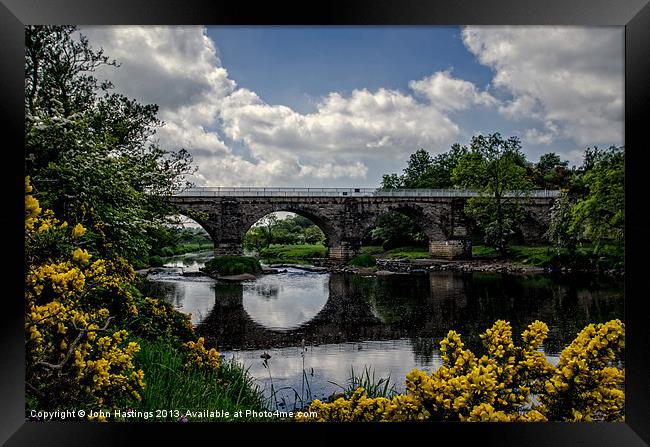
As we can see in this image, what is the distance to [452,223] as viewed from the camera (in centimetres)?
1889

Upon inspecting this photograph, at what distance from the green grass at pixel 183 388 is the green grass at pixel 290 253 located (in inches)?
725

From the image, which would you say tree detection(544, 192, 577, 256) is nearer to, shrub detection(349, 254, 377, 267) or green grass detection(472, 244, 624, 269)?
green grass detection(472, 244, 624, 269)

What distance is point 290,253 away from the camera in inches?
982

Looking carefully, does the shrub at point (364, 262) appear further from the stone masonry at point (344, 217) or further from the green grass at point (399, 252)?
the green grass at point (399, 252)

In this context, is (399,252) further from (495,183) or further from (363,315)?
(363,315)

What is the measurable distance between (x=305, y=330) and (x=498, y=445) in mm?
4885

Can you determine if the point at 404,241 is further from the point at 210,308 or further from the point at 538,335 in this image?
the point at 538,335

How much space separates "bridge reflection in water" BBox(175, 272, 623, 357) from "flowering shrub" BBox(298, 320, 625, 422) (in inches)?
117

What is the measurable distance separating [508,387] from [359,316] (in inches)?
230

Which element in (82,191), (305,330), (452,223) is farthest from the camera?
(452,223)

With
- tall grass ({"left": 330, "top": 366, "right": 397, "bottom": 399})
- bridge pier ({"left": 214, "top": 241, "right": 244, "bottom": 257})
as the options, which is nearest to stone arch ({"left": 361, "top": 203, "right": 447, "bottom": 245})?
bridge pier ({"left": 214, "top": 241, "right": 244, "bottom": 257})

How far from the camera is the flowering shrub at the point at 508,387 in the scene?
254cm

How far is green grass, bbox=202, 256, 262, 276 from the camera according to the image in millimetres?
15195
